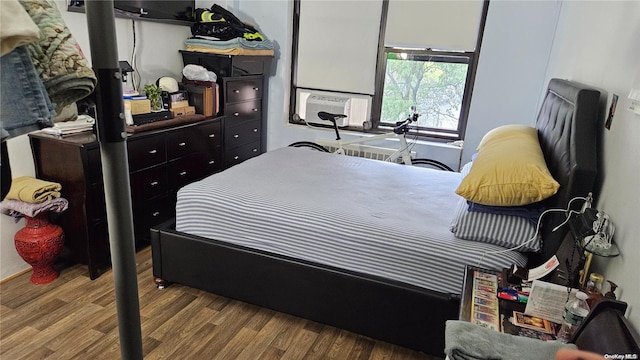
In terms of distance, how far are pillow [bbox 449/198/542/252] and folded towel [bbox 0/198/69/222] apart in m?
2.29

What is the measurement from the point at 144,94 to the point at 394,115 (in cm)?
222

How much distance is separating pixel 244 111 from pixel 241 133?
0.21 meters

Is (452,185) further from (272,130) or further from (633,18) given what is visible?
(272,130)

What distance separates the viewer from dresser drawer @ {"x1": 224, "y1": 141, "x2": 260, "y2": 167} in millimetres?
3947

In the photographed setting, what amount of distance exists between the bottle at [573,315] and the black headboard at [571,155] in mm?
461

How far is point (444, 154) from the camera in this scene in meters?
3.77

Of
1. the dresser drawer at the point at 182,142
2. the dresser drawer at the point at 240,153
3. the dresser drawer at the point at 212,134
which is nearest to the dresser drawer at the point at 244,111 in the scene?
the dresser drawer at the point at 212,134

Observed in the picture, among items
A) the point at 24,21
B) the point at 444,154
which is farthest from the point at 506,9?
the point at 24,21

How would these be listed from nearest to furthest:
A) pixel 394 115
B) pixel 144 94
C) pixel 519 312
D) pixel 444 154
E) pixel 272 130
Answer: pixel 519 312 < pixel 144 94 < pixel 444 154 < pixel 394 115 < pixel 272 130

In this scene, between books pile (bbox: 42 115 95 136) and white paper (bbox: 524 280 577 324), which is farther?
books pile (bbox: 42 115 95 136)

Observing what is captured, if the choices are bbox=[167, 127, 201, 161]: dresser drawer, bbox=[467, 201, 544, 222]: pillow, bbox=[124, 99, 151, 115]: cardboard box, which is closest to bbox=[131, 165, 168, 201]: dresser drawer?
bbox=[167, 127, 201, 161]: dresser drawer

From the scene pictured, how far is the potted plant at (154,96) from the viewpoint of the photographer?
3238 mm

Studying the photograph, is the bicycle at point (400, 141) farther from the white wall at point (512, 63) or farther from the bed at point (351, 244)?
the bed at point (351, 244)

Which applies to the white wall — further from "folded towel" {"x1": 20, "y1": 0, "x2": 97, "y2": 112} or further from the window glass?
"folded towel" {"x1": 20, "y1": 0, "x2": 97, "y2": 112}
